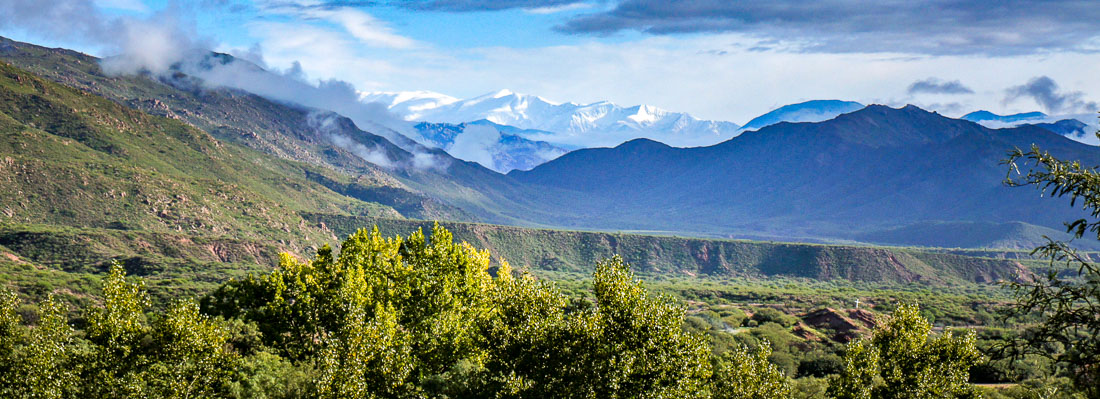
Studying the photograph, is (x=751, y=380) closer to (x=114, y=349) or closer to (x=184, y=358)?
(x=184, y=358)

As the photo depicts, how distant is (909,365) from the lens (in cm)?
3509

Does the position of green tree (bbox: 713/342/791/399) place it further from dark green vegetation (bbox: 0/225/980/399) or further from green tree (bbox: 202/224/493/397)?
green tree (bbox: 202/224/493/397)

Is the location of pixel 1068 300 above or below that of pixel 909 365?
above

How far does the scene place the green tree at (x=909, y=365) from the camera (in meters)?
33.9

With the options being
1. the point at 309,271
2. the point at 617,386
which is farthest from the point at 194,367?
the point at 617,386

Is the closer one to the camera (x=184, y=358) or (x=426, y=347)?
(x=184, y=358)

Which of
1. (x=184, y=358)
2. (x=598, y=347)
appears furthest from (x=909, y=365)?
(x=184, y=358)

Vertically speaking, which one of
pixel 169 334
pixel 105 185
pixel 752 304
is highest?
pixel 105 185

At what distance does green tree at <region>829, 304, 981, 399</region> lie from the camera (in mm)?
33875

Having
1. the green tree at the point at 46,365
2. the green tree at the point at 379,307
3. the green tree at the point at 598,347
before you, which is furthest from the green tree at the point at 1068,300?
the green tree at the point at 46,365

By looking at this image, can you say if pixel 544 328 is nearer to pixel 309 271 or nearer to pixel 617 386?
pixel 617 386

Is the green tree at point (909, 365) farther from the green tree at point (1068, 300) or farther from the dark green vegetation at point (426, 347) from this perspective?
the green tree at point (1068, 300)

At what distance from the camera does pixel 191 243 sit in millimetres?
153375

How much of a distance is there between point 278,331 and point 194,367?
8.23m
